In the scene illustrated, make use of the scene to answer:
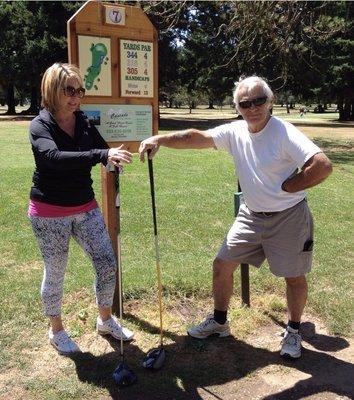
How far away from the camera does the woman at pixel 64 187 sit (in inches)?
120

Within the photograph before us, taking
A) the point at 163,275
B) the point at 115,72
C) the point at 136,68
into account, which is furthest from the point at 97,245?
the point at 163,275

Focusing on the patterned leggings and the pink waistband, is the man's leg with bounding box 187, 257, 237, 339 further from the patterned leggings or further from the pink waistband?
the pink waistband

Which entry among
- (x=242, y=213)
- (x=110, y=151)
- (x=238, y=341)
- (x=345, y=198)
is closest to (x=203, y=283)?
(x=238, y=341)

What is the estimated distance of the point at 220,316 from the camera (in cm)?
392

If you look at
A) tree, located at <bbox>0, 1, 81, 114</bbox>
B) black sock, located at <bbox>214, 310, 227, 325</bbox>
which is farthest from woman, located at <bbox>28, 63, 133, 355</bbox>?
tree, located at <bbox>0, 1, 81, 114</bbox>

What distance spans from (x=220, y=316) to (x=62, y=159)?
1767 mm

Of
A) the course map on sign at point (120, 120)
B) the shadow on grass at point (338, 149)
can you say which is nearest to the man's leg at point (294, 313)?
the course map on sign at point (120, 120)

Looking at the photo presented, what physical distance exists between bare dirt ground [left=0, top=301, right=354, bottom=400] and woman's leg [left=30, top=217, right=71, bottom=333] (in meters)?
0.40

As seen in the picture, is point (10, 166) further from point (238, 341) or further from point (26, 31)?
point (26, 31)

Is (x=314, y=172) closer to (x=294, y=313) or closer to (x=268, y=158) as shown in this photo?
(x=268, y=158)

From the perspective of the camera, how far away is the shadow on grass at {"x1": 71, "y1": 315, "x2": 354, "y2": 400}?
327cm

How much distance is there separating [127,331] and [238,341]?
33.5 inches

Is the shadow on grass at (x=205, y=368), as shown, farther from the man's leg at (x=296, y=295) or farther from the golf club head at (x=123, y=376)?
the man's leg at (x=296, y=295)

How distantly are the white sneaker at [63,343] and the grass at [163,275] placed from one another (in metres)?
0.12
